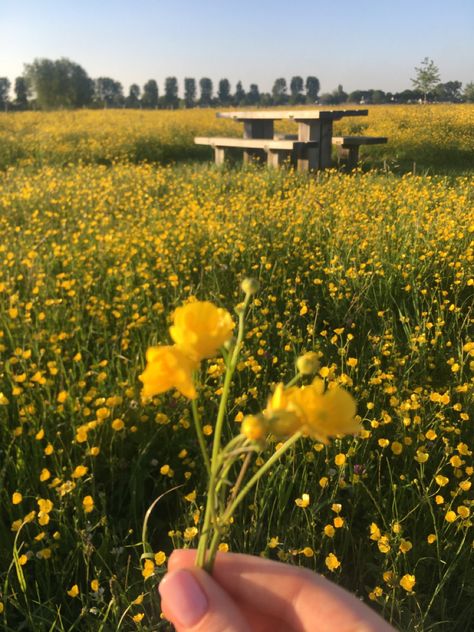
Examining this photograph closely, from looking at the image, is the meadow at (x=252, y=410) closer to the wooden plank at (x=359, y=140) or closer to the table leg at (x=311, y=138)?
the table leg at (x=311, y=138)

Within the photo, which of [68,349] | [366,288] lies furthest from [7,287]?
[366,288]

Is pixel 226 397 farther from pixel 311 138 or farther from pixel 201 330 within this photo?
pixel 311 138

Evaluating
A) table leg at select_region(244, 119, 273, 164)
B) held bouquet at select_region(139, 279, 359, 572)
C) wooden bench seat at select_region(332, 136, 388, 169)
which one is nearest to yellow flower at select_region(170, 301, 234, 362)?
held bouquet at select_region(139, 279, 359, 572)

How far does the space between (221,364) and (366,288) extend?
1.17 m

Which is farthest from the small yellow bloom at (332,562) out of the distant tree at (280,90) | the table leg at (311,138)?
the distant tree at (280,90)

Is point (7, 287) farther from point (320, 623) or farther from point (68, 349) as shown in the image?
Answer: point (320, 623)

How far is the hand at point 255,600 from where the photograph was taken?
694mm

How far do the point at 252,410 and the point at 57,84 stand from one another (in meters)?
61.5

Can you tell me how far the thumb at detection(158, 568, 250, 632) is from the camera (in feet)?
2.26

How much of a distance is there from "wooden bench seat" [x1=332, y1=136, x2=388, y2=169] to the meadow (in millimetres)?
3737

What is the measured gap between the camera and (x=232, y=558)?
0.80m

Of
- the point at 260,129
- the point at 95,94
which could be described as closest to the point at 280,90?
the point at 95,94

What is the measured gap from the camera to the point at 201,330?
56cm

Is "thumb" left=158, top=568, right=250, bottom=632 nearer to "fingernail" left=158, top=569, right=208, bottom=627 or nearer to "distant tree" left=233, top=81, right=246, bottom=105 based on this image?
"fingernail" left=158, top=569, right=208, bottom=627
